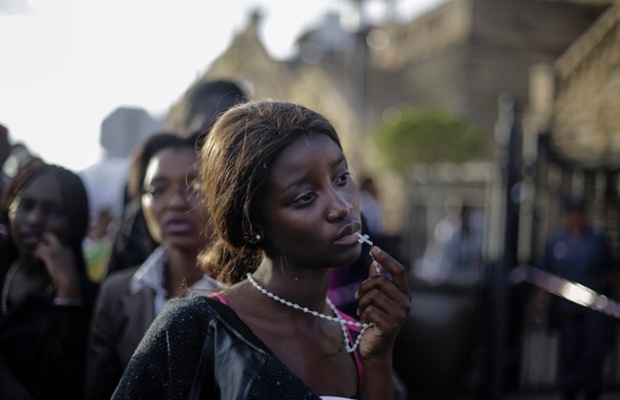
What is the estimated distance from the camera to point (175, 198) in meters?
2.45

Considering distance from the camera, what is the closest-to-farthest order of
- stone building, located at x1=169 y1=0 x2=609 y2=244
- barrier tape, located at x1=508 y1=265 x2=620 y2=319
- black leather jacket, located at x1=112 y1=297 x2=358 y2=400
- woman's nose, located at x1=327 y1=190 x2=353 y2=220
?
black leather jacket, located at x1=112 y1=297 x2=358 y2=400
woman's nose, located at x1=327 y1=190 x2=353 y2=220
barrier tape, located at x1=508 y1=265 x2=620 y2=319
stone building, located at x1=169 y1=0 x2=609 y2=244

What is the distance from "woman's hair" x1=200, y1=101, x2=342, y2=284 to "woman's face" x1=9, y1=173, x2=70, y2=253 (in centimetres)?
132

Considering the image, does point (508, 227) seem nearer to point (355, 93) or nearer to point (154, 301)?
point (154, 301)

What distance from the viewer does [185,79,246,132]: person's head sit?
11.4 feet

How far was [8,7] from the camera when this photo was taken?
2709mm

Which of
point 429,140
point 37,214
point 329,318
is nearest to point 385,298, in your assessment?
point 329,318

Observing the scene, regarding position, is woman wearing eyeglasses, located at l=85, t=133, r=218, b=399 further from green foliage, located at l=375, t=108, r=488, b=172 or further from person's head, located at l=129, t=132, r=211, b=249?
green foliage, located at l=375, t=108, r=488, b=172

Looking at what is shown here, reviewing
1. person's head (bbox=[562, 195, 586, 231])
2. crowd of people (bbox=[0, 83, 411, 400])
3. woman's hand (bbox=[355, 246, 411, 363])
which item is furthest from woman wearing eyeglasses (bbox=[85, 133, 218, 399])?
person's head (bbox=[562, 195, 586, 231])

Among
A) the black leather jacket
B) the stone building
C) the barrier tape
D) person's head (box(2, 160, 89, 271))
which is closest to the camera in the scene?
the black leather jacket

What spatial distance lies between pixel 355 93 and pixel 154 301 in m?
18.2

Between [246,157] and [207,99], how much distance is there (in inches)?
85.7

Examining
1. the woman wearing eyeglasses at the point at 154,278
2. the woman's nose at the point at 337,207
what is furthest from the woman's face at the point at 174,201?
the woman's nose at the point at 337,207

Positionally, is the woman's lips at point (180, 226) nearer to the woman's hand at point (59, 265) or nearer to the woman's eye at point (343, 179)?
the woman's hand at point (59, 265)

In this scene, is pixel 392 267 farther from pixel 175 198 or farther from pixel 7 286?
pixel 7 286
